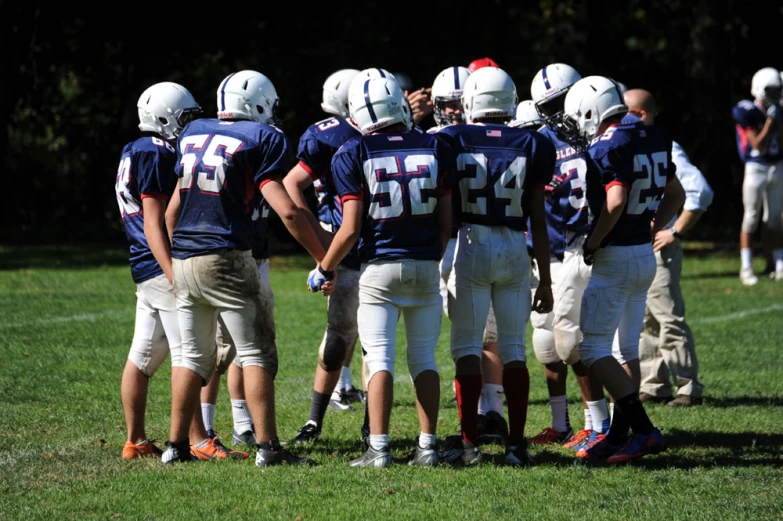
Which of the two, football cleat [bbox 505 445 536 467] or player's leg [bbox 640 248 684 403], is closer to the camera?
football cleat [bbox 505 445 536 467]

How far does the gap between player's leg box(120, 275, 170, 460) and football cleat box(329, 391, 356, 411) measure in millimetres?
1991

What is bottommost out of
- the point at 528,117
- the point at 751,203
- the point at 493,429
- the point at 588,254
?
the point at 493,429

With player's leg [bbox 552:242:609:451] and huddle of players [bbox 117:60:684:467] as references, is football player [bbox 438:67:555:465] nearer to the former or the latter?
huddle of players [bbox 117:60:684:467]

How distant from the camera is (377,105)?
19.6 ft

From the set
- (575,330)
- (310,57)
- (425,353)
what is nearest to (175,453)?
(425,353)

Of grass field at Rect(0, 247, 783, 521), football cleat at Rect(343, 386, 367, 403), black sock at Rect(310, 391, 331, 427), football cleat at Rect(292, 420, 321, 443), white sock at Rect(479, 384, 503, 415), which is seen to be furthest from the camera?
football cleat at Rect(343, 386, 367, 403)

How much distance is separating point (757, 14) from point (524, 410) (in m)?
19.6

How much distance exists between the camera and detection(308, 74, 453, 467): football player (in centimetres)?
584

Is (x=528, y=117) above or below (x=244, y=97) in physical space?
below

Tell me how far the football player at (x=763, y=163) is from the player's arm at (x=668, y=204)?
800cm

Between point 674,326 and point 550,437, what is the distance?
1892 mm

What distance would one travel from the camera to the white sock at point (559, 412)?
705 cm

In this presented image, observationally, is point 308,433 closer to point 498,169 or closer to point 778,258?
point 498,169

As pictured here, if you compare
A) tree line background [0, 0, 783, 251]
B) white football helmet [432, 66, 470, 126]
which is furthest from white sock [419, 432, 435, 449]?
tree line background [0, 0, 783, 251]
